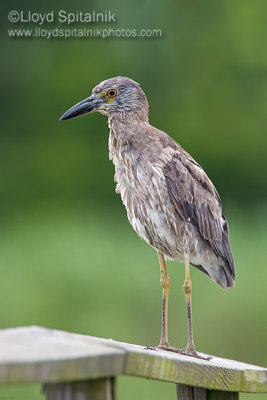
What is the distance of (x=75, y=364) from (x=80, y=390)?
23cm

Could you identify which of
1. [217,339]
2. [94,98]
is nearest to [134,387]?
[217,339]

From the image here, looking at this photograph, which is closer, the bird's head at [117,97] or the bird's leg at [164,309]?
the bird's leg at [164,309]

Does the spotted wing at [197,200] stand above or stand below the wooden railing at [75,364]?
above

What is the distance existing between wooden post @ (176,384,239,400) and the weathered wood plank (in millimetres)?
433

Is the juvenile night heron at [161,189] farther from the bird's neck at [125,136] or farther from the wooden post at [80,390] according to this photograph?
the wooden post at [80,390]

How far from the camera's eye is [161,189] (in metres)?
4.97

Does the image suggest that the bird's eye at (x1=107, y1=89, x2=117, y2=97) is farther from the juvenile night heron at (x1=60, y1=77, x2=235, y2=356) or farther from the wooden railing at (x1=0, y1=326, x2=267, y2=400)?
the wooden railing at (x1=0, y1=326, x2=267, y2=400)

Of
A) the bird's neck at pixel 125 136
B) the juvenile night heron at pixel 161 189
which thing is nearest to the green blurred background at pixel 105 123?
the juvenile night heron at pixel 161 189

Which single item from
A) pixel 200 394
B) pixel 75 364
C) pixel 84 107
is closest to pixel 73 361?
pixel 75 364

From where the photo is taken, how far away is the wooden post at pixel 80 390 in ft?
9.59

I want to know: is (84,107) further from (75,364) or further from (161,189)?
(75,364)

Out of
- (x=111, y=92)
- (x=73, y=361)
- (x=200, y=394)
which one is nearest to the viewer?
(x=73, y=361)

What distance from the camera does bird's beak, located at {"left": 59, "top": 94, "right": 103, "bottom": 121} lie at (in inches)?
202

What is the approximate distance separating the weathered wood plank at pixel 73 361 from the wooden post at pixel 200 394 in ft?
1.42
